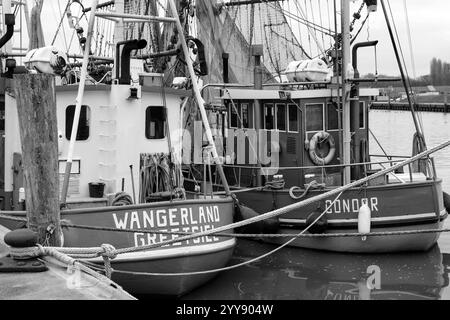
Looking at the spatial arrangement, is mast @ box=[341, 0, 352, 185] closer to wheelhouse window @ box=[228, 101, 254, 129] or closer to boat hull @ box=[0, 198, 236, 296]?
wheelhouse window @ box=[228, 101, 254, 129]

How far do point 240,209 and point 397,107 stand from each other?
10120 centimetres

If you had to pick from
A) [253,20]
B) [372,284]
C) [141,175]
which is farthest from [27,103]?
[253,20]

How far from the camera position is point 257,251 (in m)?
13.7

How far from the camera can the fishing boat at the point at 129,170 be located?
29.2 feet

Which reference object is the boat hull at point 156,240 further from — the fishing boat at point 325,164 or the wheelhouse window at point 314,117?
the wheelhouse window at point 314,117

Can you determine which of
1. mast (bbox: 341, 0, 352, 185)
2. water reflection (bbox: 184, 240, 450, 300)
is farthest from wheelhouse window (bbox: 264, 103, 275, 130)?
water reflection (bbox: 184, 240, 450, 300)

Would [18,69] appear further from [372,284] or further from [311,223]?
[372,284]

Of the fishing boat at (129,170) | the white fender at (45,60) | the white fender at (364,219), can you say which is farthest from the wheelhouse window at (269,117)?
the white fender at (45,60)

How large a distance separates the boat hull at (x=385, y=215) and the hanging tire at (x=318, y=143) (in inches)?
50.2

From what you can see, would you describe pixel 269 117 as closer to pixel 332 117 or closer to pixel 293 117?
pixel 293 117

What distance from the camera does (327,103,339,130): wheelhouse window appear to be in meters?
14.3

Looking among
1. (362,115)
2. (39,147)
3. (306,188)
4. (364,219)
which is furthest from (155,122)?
(362,115)

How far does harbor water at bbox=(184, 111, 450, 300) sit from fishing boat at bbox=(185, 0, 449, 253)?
15.4 inches

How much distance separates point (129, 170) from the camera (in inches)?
411
